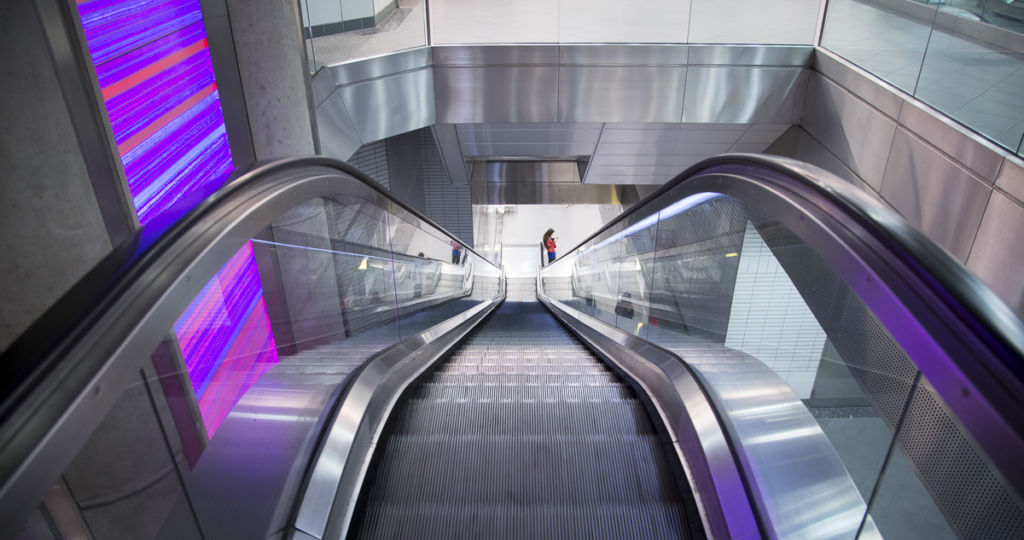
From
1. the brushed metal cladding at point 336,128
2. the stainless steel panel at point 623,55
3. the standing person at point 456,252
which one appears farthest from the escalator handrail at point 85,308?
the stainless steel panel at point 623,55

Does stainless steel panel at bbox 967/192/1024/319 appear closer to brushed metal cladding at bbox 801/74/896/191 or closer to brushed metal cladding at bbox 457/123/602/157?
brushed metal cladding at bbox 801/74/896/191

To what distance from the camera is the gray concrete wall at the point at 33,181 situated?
2002 millimetres

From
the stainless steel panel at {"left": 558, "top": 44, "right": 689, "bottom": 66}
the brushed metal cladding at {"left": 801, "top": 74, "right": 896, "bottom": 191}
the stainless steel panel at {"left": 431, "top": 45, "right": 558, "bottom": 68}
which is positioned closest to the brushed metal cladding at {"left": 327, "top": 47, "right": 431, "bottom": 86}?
the stainless steel panel at {"left": 431, "top": 45, "right": 558, "bottom": 68}

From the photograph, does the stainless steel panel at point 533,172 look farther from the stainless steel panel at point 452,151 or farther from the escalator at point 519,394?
the escalator at point 519,394

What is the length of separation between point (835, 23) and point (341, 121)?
5751mm

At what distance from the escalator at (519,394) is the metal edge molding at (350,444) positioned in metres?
0.01

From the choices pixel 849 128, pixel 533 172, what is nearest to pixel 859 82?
pixel 849 128

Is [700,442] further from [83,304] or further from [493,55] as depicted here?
[493,55]

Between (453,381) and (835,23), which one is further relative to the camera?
(835,23)

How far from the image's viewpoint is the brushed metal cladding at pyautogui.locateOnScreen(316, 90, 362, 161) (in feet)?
18.2

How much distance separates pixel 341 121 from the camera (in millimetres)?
6121

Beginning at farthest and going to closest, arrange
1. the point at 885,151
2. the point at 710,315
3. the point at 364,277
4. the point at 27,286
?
the point at 885,151 < the point at 364,277 < the point at 710,315 < the point at 27,286

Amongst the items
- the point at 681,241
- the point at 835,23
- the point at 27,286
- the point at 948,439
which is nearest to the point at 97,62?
the point at 27,286

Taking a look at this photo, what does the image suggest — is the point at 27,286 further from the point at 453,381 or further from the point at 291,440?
the point at 453,381
